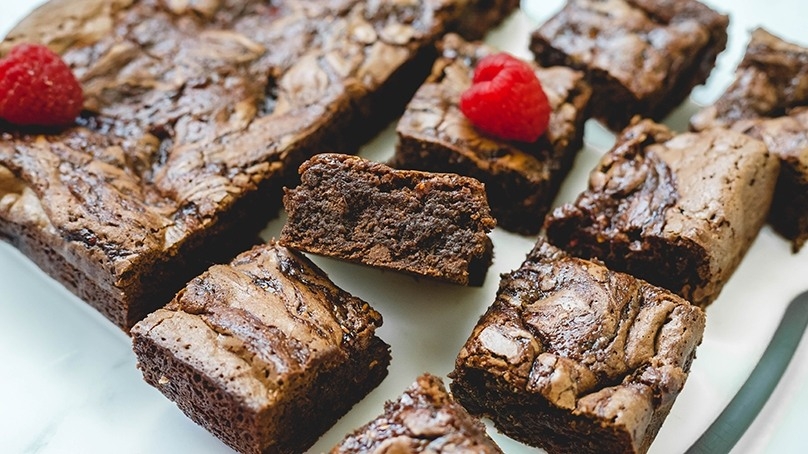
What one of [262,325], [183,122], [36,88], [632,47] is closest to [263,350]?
[262,325]

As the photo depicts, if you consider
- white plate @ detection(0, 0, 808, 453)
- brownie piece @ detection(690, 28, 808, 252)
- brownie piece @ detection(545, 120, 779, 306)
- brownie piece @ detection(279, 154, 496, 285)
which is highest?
brownie piece @ detection(690, 28, 808, 252)

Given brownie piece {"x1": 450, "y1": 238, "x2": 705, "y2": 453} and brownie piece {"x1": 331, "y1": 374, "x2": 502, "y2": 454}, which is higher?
brownie piece {"x1": 450, "y1": 238, "x2": 705, "y2": 453}

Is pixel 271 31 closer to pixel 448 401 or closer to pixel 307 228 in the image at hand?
pixel 307 228

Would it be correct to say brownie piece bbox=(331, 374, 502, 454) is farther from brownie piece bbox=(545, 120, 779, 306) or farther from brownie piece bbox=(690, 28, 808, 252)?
brownie piece bbox=(690, 28, 808, 252)

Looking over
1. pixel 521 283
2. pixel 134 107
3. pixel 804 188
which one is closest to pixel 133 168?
pixel 134 107

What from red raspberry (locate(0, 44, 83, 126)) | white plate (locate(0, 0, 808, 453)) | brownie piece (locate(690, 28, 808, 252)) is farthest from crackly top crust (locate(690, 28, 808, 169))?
red raspberry (locate(0, 44, 83, 126))

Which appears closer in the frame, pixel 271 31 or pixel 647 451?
pixel 647 451

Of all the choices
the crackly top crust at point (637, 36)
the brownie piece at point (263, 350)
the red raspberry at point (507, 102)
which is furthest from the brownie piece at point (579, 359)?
the crackly top crust at point (637, 36)

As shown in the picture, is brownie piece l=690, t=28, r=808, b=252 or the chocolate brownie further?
brownie piece l=690, t=28, r=808, b=252
